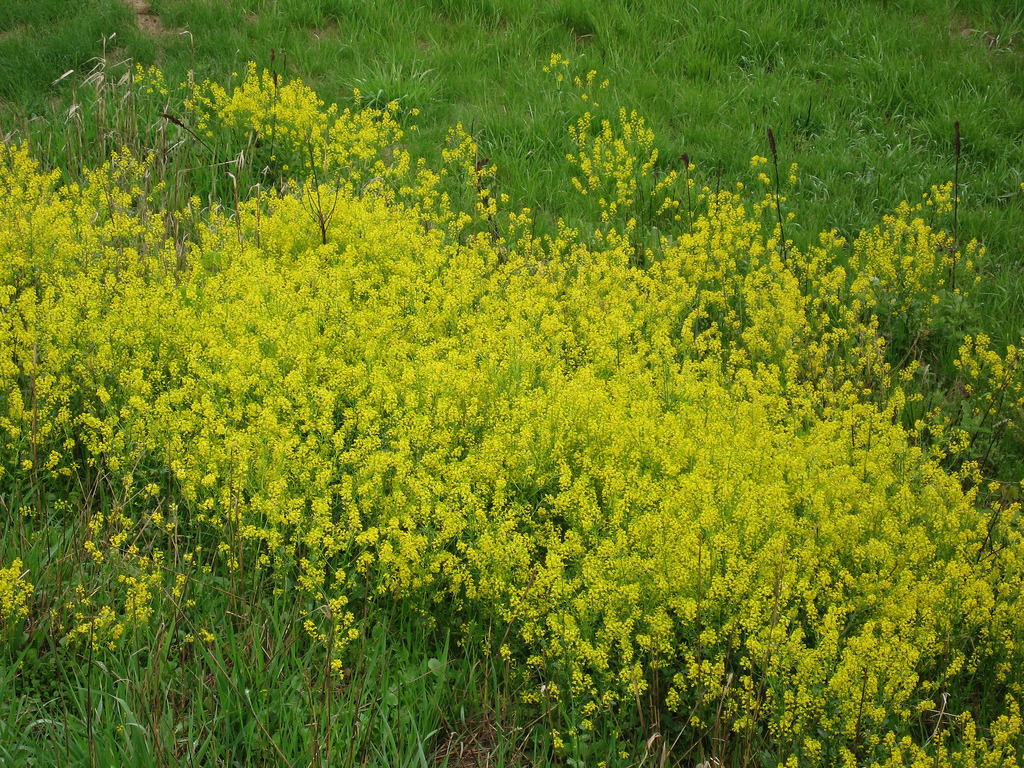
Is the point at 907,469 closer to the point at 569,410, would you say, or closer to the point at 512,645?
the point at 569,410

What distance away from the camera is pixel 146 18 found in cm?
802

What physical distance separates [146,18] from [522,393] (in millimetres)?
6225

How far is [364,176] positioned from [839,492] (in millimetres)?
4420

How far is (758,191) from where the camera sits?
21.0 feet

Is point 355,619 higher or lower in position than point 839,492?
higher

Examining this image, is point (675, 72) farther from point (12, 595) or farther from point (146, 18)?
point (12, 595)

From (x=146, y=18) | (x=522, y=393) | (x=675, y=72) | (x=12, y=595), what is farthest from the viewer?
(x=146, y=18)

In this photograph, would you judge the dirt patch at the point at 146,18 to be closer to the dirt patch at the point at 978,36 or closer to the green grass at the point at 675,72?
the green grass at the point at 675,72

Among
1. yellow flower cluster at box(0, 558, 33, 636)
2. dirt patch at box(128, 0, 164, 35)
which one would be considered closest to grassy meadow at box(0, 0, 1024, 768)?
yellow flower cluster at box(0, 558, 33, 636)

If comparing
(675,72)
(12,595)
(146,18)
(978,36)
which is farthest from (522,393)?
(146,18)

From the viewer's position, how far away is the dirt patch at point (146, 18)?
7.92 m

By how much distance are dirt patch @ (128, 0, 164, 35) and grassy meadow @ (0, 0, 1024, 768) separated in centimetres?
20

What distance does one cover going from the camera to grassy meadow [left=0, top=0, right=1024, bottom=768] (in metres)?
3.02

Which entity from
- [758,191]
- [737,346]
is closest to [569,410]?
[737,346]
